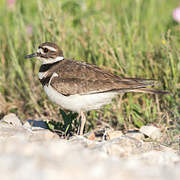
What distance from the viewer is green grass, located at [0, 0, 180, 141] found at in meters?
4.63

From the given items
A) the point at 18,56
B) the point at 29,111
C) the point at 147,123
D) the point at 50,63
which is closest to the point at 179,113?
Result: the point at 147,123

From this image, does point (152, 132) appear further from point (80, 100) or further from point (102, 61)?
point (102, 61)

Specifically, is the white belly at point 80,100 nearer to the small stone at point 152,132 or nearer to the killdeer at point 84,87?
the killdeer at point 84,87

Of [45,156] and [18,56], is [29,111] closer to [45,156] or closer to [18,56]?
[18,56]

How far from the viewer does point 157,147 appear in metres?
3.62

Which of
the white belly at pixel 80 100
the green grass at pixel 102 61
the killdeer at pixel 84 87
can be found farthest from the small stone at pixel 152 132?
the white belly at pixel 80 100

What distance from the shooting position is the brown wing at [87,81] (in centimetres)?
405

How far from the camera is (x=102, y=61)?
16.7 feet

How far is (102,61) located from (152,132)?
1391 millimetres


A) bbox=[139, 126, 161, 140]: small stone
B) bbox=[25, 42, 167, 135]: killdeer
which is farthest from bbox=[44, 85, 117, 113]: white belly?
bbox=[139, 126, 161, 140]: small stone

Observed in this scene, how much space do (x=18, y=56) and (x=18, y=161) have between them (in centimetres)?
361

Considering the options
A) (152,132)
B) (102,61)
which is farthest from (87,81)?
(102,61)

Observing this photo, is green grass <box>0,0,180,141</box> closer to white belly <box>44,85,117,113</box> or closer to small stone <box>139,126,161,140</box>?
small stone <box>139,126,161,140</box>

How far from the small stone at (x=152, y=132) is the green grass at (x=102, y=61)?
17 cm
